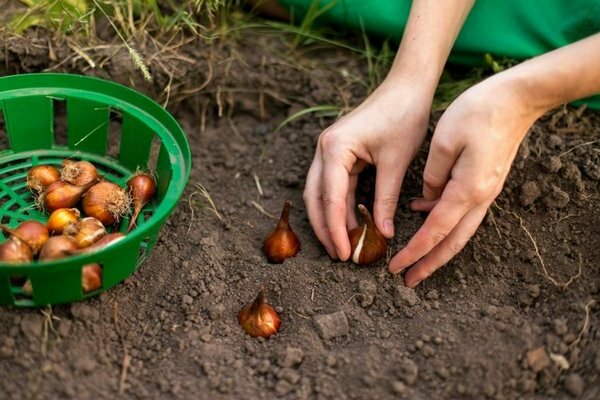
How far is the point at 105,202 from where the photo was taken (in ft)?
5.48

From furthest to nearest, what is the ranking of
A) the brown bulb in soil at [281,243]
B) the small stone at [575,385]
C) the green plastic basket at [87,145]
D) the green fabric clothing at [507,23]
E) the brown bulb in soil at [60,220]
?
1. the green fabric clothing at [507,23]
2. the brown bulb in soil at [281,243]
3. the brown bulb in soil at [60,220]
4. the green plastic basket at [87,145]
5. the small stone at [575,385]

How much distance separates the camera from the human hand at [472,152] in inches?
56.4

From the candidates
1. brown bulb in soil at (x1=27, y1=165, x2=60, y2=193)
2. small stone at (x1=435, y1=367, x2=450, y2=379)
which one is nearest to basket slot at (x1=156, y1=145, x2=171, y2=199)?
brown bulb in soil at (x1=27, y1=165, x2=60, y2=193)

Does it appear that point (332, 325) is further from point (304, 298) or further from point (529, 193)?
point (529, 193)

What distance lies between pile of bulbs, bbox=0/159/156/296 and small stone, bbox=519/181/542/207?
2.93 ft

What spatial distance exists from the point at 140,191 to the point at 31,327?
1.30 feet

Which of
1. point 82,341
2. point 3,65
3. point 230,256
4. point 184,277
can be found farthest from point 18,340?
point 3,65

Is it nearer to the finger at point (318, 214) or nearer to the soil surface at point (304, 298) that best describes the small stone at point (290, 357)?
the soil surface at point (304, 298)

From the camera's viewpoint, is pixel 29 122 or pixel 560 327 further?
pixel 29 122

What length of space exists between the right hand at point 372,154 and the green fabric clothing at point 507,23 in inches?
17.0

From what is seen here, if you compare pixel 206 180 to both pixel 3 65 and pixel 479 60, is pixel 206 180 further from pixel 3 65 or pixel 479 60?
pixel 479 60

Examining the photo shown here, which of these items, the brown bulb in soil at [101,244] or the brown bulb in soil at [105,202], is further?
the brown bulb in soil at [105,202]

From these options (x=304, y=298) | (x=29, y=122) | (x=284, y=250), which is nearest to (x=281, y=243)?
(x=284, y=250)

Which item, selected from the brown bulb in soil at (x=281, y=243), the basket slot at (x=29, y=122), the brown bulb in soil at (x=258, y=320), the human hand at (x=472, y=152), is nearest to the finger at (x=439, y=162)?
the human hand at (x=472, y=152)
